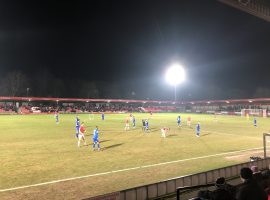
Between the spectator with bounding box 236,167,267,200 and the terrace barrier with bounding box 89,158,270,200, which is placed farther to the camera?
the terrace barrier with bounding box 89,158,270,200

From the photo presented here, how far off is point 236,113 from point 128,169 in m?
85.1

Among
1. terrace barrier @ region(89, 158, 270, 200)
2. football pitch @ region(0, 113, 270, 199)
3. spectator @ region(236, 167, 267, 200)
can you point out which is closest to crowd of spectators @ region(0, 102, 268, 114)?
football pitch @ region(0, 113, 270, 199)

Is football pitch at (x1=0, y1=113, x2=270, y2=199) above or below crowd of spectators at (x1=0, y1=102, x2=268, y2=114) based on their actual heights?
below

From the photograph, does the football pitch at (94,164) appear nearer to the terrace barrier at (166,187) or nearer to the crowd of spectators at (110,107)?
the terrace barrier at (166,187)

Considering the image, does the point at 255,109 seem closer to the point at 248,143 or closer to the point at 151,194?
the point at 248,143

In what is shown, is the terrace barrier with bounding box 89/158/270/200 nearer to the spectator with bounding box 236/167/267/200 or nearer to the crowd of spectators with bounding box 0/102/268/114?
the spectator with bounding box 236/167/267/200

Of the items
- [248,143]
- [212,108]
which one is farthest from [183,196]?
[212,108]

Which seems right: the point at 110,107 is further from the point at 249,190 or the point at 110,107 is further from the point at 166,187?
the point at 249,190

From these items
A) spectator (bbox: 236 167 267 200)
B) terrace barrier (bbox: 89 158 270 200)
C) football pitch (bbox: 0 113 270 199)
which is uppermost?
spectator (bbox: 236 167 267 200)

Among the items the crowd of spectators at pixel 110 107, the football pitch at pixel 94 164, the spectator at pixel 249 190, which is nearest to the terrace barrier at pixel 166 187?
the football pitch at pixel 94 164

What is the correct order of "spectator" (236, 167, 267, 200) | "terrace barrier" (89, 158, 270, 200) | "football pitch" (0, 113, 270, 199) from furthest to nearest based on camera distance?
"football pitch" (0, 113, 270, 199) < "terrace barrier" (89, 158, 270, 200) < "spectator" (236, 167, 267, 200)

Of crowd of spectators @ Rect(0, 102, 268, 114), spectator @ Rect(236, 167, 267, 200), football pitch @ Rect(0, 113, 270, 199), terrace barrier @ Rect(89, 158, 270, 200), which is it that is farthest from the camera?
crowd of spectators @ Rect(0, 102, 268, 114)

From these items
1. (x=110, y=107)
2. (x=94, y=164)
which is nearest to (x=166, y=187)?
(x=94, y=164)

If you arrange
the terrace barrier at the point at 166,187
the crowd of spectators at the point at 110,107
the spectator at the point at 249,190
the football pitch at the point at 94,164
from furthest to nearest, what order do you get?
the crowd of spectators at the point at 110,107, the football pitch at the point at 94,164, the terrace barrier at the point at 166,187, the spectator at the point at 249,190
